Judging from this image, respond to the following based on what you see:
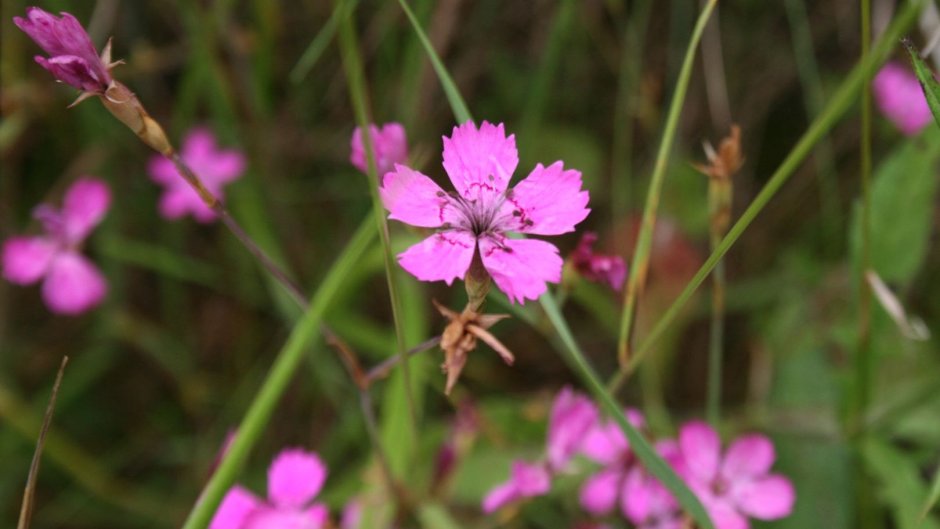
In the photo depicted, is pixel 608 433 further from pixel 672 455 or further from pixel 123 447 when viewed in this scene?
pixel 123 447

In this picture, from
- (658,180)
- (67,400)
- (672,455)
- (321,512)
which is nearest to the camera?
(658,180)

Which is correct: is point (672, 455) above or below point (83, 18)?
below

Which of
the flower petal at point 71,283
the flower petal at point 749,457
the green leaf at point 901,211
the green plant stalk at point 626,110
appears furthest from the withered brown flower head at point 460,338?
the flower petal at point 71,283

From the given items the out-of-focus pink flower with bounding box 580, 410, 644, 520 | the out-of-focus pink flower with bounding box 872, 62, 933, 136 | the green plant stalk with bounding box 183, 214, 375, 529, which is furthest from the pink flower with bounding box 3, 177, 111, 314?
the out-of-focus pink flower with bounding box 872, 62, 933, 136

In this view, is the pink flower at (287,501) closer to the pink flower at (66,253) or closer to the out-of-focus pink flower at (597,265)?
the out-of-focus pink flower at (597,265)

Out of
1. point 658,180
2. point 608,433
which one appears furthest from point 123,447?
point 658,180

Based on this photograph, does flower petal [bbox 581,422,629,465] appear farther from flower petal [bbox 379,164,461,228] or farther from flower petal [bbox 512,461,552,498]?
flower petal [bbox 379,164,461,228]

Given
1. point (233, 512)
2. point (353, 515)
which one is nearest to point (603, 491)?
point (353, 515)
